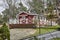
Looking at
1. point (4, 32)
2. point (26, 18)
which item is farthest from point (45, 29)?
point (4, 32)

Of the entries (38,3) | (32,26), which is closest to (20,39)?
(32,26)

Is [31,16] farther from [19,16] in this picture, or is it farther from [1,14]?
[1,14]

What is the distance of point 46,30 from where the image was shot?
1.49 m

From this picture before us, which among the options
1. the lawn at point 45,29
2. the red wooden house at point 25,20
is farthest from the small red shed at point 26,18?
the lawn at point 45,29

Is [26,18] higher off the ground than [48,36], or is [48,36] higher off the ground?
[26,18]

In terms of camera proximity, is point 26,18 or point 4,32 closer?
point 4,32

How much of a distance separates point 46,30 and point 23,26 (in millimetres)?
231

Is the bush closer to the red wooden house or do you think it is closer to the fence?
the red wooden house

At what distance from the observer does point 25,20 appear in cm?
152

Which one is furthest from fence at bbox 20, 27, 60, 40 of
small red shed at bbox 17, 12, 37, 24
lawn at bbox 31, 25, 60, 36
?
small red shed at bbox 17, 12, 37, 24

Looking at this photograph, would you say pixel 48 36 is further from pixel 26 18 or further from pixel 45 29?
pixel 26 18

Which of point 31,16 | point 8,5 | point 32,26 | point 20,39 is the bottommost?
point 20,39

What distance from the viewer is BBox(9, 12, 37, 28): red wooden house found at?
1.50 m

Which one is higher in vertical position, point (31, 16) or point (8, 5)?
point (8, 5)
